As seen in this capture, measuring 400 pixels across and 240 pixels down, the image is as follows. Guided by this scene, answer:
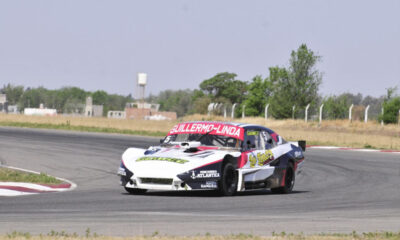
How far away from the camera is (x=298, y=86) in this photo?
63500mm

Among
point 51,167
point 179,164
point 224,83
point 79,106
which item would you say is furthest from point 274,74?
point 79,106

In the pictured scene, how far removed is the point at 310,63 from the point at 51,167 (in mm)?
45662

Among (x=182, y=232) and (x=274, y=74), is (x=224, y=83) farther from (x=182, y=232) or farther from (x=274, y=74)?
(x=182, y=232)

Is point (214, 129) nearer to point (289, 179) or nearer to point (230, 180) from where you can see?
point (230, 180)

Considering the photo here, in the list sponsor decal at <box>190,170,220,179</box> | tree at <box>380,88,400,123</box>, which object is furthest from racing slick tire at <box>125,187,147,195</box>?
tree at <box>380,88,400,123</box>

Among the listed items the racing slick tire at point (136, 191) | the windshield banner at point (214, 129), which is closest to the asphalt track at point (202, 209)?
the racing slick tire at point (136, 191)

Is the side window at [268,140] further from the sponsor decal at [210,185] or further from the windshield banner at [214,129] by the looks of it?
the sponsor decal at [210,185]

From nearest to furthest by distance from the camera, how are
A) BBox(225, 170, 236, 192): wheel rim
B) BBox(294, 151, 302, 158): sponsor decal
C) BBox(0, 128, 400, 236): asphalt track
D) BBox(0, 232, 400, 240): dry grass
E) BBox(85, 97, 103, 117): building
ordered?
BBox(0, 232, 400, 240): dry grass → BBox(0, 128, 400, 236): asphalt track → BBox(225, 170, 236, 192): wheel rim → BBox(294, 151, 302, 158): sponsor decal → BBox(85, 97, 103, 117): building

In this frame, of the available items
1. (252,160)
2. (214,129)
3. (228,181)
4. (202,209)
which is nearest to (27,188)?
(214,129)

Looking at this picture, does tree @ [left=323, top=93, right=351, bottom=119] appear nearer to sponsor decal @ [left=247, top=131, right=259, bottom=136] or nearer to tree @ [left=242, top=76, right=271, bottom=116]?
tree @ [left=242, top=76, right=271, bottom=116]

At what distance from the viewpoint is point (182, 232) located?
26.9 feet

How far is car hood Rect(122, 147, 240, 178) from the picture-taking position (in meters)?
12.6

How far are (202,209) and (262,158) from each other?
12.0ft

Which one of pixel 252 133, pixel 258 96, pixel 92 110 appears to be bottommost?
pixel 92 110
